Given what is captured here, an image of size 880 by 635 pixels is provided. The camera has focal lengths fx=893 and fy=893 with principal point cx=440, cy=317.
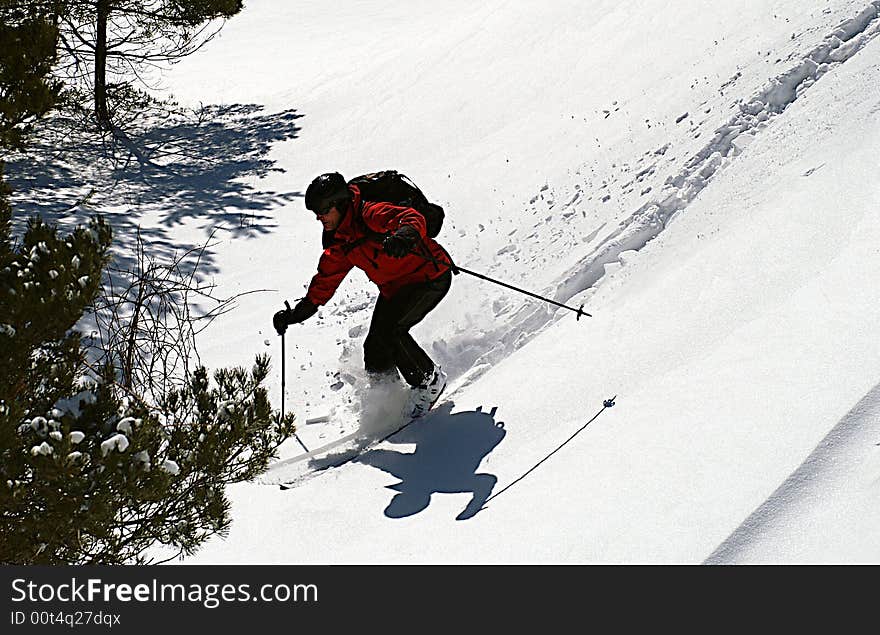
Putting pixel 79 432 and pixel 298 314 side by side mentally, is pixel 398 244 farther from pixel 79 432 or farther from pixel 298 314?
pixel 79 432

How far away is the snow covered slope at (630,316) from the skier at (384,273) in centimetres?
33

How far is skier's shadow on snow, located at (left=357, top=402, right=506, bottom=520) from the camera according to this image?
13.7ft

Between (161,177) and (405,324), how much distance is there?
9.23m

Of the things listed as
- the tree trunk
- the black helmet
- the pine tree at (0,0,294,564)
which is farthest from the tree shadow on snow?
the pine tree at (0,0,294,564)

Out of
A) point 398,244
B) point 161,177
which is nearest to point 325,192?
point 398,244

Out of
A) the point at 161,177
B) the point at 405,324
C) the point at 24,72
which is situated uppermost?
the point at 161,177

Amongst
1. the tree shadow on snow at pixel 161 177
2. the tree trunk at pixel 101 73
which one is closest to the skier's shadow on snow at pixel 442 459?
the tree shadow on snow at pixel 161 177

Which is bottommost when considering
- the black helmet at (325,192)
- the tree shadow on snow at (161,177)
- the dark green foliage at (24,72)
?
the black helmet at (325,192)

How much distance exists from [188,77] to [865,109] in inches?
689

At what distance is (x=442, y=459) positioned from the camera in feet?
15.3

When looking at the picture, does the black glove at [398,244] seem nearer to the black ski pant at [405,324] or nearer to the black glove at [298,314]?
the black ski pant at [405,324]

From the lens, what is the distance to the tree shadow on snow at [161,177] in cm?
1109

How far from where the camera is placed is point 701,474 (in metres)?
3.23
